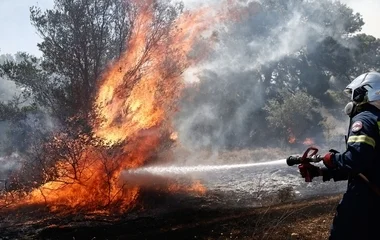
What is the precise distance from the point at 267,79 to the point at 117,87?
83.2ft

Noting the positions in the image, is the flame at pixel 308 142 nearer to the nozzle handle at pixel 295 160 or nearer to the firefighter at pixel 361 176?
the nozzle handle at pixel 295 160

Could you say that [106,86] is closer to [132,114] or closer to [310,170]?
[132,114]

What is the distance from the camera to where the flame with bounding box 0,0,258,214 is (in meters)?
11.6

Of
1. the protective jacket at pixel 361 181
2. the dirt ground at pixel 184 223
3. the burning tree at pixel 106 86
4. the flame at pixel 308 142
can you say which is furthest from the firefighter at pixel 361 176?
the flame at pixel 308 142

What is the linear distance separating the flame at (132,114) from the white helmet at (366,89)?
840 centimetres

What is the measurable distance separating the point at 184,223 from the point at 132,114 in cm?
590

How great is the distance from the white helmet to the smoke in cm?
2195

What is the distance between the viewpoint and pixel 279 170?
1739 centimetres

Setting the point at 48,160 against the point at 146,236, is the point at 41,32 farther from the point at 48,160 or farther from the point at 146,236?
the point at 146,236

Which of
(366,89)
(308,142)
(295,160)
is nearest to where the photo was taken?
(366,89)

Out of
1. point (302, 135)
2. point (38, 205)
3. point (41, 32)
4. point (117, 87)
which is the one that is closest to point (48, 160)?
point (38, 205)

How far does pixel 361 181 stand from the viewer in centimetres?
388

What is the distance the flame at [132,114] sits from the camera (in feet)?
38.1

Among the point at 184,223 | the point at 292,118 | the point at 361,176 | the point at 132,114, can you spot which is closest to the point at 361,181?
the point at 361,176
